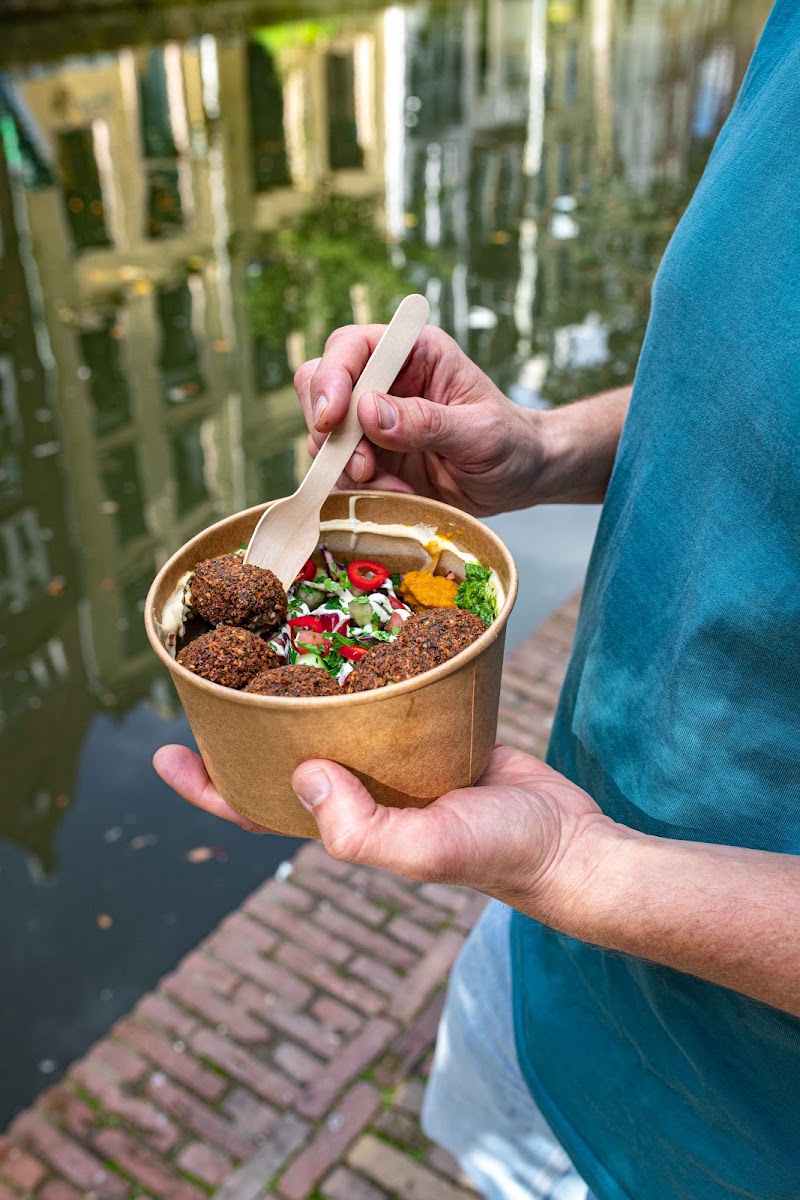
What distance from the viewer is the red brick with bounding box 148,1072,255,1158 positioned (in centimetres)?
354

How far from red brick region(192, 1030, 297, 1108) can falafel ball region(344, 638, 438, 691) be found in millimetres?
2617

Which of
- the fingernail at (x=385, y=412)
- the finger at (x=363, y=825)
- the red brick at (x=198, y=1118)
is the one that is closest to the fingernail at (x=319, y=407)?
the fingernail at (x=385, y=412)

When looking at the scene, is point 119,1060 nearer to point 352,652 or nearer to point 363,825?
point 352,652

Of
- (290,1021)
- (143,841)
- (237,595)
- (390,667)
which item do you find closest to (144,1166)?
(290,1021)

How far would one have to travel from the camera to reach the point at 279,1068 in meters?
3.76

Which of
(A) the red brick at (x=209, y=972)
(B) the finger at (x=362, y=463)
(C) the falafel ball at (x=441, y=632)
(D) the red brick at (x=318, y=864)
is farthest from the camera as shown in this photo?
(D) the red brick at (x=318, y=864)

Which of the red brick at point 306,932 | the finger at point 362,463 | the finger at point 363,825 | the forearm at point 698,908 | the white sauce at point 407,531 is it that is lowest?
the red brick at point 306,932

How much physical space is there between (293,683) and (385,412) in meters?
0.61

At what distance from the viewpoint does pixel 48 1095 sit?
3.74 m

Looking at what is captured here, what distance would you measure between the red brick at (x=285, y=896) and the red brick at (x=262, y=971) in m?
0.22

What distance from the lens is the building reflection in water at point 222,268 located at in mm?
7129

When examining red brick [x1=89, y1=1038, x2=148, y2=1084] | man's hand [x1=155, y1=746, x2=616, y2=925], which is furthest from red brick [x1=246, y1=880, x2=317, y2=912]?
man's hand [x1=155, y1=746, x2=616, y2=925]

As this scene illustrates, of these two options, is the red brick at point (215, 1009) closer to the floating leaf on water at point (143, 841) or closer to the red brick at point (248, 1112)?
the red brick at point (248, 1112)

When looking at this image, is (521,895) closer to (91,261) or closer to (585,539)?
(585,539)
